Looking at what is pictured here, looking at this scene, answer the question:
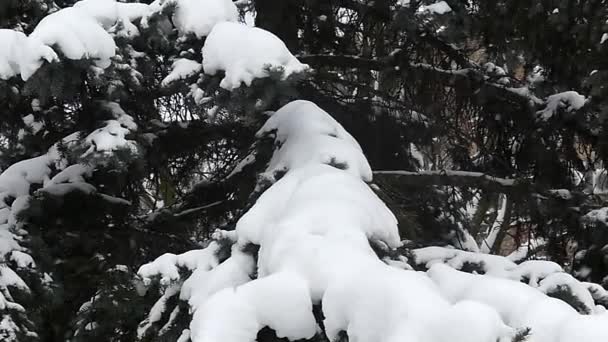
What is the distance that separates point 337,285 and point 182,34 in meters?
1.39

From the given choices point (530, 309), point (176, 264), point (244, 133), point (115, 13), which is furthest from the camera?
point (244, 133)

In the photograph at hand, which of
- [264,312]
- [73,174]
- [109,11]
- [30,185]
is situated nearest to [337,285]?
[264,312]

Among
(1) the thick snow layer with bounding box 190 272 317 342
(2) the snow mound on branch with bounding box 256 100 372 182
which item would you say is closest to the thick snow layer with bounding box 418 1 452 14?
(2) the snow mound on branch with bounding box 256 100 372 182

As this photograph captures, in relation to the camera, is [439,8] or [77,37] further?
[439,8]

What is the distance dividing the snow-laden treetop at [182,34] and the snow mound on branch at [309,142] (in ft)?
1.13

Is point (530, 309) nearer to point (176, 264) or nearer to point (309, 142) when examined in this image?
point (309, 142)

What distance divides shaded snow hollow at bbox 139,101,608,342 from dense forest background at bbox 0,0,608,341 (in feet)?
0.43

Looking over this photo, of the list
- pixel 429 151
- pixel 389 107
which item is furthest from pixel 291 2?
pixel 429 151

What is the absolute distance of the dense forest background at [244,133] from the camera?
9.16 feet

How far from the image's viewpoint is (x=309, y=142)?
2775mm

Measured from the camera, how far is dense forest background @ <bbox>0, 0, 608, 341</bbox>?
2.79 metres

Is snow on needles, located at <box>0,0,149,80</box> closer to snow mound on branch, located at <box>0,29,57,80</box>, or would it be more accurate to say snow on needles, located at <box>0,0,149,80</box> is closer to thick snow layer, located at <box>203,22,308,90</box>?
snow mound on branch, located at <box>0,29,57,80</box>

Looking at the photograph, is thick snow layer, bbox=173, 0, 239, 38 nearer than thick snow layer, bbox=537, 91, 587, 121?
Yes

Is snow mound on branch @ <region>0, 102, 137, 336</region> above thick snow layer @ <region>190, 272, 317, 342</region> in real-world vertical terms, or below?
below
